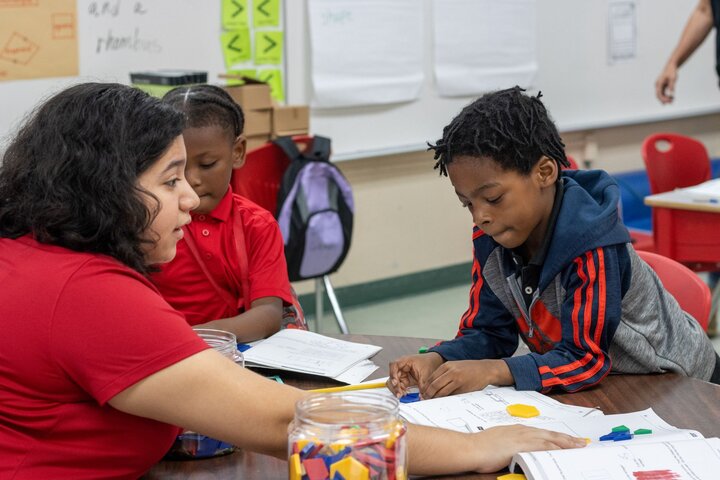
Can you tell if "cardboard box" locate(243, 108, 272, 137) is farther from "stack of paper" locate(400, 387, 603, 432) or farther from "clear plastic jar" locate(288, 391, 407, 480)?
"clear plastic jar" locate(288, 391, 407, 480)

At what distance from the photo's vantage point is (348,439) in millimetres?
1056

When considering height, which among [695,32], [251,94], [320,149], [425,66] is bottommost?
[320,149]

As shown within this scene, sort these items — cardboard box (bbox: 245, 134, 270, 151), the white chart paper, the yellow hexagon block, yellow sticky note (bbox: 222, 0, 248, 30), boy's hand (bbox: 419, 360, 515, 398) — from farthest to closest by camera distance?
1. the white chart paper
2. yellow sticky note (bbox: 222, 0, 248, 30)
3. cardboard box (bbox: 245, 134, 270, 151)
4. boy's hand (bbox: 419, 360, 515, 398)
5. the yellow hexagon block

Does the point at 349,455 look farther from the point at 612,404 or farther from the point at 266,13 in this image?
the point at 266,13

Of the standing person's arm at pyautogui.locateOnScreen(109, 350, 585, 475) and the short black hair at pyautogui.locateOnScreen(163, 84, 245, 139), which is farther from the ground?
the short black hair at pyautogui.locateOnScreen(163, 84, 245, 139)

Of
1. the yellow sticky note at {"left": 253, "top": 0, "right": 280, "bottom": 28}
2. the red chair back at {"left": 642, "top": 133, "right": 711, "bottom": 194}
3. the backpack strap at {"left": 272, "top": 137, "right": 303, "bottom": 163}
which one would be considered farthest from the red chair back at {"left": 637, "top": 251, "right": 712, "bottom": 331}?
the yellow sticky note at {"left": 253, "top": 0, "right": 280, "bottom": 28}

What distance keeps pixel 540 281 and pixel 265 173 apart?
211 centimetres

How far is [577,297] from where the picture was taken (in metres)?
1.69

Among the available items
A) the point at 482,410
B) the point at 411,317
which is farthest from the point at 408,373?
the point at 411,317

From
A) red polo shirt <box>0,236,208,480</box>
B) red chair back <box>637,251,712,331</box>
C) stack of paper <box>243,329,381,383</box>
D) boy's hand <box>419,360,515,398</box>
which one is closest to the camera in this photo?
red polo shirt <box>0,236,208,480</box>

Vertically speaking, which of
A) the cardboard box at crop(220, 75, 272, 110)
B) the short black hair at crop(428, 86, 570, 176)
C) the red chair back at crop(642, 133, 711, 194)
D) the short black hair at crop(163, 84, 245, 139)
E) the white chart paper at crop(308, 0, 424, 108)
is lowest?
the red chair back at crop(642, 133, 711, 194)

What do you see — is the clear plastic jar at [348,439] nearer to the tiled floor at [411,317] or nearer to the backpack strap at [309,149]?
the backpack strap at [309,149]

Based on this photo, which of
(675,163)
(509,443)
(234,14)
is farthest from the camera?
(675,163)

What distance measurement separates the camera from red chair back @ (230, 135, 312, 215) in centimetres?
367
